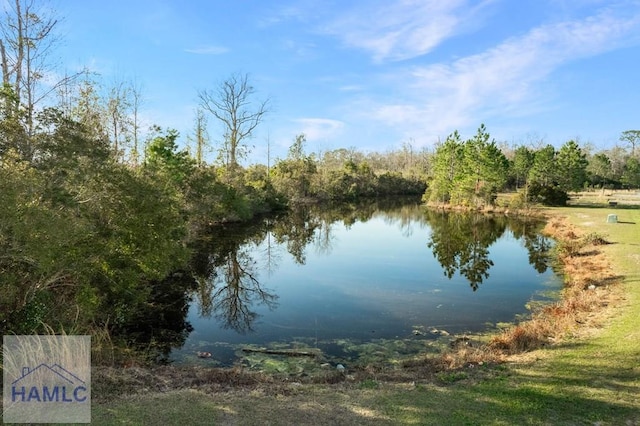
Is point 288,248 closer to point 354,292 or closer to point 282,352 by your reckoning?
point 354,292

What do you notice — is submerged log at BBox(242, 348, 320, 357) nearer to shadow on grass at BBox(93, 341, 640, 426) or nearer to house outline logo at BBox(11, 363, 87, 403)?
shadow on grass at BBox(93, 341, 640, 426)

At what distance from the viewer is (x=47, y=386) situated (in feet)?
19.1

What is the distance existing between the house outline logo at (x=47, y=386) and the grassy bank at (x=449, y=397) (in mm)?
527

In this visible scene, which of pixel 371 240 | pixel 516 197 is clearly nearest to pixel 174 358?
pixel 371 240

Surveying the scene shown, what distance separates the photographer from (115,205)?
1082 cm

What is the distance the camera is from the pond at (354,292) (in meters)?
10.6

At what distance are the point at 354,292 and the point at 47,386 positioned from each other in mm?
10900

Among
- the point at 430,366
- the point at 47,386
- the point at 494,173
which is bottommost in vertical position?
the point at 430,366

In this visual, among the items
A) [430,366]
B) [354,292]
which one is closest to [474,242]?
[354,292]

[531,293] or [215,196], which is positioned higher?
[215,196]

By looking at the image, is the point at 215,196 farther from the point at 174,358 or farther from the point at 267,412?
the point at 267,412

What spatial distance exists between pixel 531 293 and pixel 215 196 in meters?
23.5

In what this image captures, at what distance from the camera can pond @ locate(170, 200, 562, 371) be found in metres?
10.6

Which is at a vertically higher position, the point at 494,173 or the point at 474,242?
the point at 494,173
